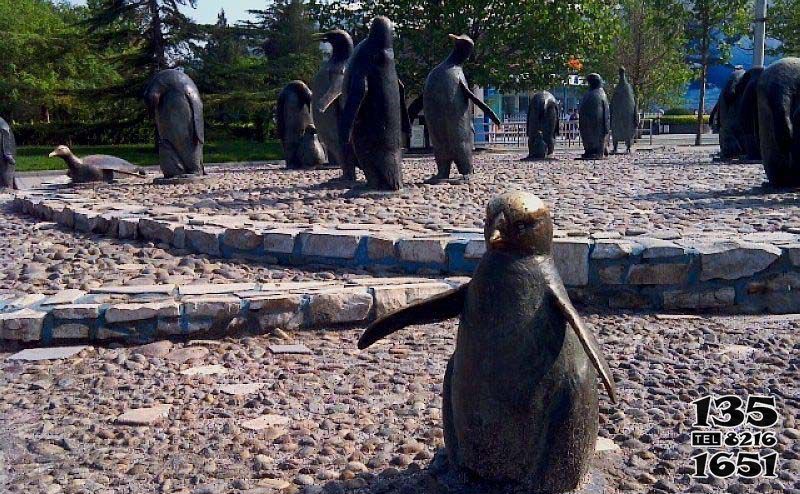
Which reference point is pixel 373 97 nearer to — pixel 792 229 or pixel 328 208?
pixel 328 208

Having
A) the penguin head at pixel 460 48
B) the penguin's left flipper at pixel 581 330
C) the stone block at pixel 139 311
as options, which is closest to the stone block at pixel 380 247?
the stone block at pixel 139 311

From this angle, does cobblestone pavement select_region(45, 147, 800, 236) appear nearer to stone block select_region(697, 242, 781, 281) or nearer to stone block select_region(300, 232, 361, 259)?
stone block select_region(697, 242, 781, 281)

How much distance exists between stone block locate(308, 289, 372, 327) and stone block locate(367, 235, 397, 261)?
1006mm

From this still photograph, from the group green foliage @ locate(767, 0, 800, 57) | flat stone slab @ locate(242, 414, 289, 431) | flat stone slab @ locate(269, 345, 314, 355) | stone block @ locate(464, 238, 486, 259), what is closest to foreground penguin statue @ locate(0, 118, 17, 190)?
stone block @ locate(464, 238, 486, 259)

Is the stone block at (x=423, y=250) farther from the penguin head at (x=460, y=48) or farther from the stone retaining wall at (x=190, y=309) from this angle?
the penguin head at (x=460, y=48)

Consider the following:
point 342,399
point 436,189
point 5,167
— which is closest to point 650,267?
point 342,399

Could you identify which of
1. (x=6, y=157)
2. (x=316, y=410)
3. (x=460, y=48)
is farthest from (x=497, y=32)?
(x=316, y=410)

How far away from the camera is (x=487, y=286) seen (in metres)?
2.56

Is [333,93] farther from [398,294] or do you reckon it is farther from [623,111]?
[623,111]

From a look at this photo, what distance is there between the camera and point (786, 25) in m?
29.9

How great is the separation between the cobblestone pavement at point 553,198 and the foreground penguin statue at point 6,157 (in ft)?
5.69

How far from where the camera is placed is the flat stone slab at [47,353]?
4.49 m

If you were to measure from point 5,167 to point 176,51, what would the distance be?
14.0 meters

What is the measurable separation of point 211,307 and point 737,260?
11.9 feet
